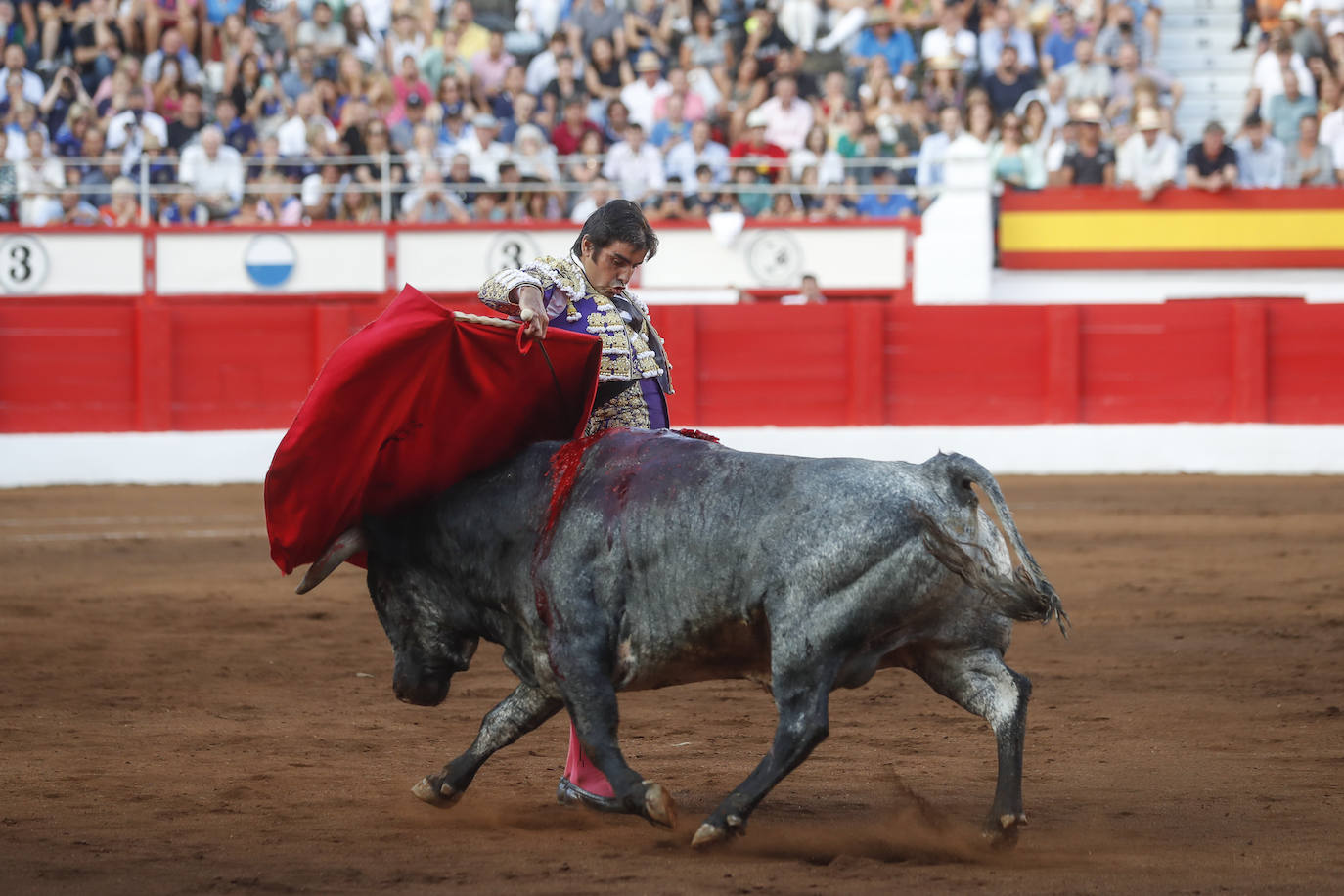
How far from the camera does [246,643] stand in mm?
6297

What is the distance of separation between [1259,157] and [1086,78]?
1546mm

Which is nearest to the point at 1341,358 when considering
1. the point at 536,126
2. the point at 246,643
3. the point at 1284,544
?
the point at 1284,544

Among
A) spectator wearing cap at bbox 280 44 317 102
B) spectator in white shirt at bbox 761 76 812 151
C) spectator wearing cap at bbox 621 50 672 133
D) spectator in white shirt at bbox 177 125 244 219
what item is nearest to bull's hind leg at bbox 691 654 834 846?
spectator in white shirt at bbox 177 125 244 219

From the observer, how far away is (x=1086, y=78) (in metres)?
13.9

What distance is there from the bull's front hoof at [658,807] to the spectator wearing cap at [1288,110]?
39.3ft

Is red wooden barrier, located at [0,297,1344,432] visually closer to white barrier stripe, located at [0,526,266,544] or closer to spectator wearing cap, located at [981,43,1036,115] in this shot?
spectator wearing cap, located at [981,43,1036,115]

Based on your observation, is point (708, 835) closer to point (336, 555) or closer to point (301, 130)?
point (336, 555)

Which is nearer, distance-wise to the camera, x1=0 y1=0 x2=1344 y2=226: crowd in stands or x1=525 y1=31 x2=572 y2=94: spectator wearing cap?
x1=0 y1=0 x2=1344 y2=226: crowd in stands

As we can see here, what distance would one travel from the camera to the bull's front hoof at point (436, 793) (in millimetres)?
3943

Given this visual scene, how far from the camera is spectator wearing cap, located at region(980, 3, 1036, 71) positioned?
14062 millimetres

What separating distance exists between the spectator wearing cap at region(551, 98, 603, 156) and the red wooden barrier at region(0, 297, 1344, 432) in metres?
1.80

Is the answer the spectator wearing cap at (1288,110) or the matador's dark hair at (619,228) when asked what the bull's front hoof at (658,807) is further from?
the spectator wearing cap at (1288,110)

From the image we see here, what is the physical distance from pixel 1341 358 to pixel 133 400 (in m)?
8.55

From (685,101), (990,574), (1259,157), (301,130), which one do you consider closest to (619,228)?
(990,574)
